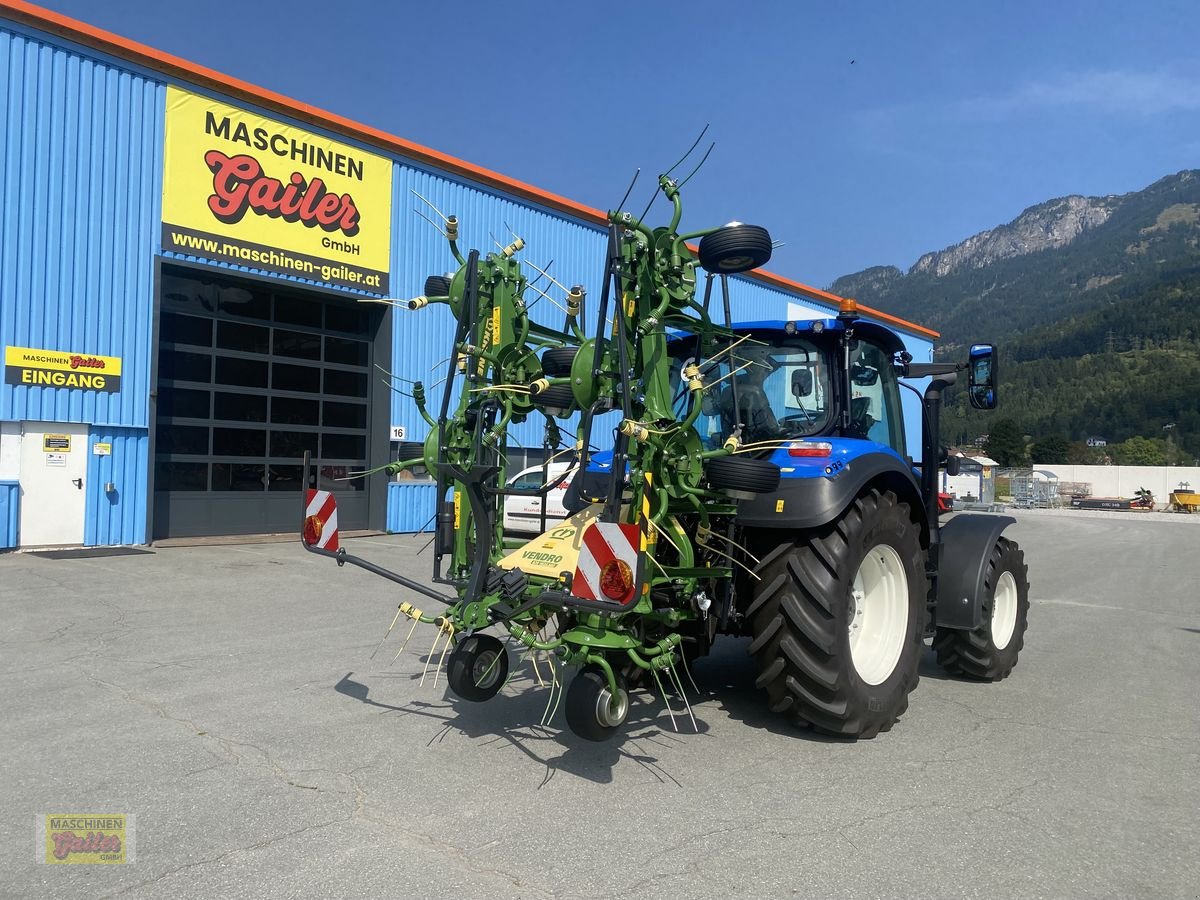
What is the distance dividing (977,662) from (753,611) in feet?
8.10

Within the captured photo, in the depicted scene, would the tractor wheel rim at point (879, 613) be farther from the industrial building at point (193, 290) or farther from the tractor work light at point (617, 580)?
the industrial building at point (193, 290)

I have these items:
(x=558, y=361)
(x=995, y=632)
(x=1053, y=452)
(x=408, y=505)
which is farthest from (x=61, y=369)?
(x=1053, y=452)

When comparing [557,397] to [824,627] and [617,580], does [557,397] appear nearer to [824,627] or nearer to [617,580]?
[617,580]

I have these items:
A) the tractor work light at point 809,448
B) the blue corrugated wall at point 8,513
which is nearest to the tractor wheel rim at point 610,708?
the tractor work light at point 809,448

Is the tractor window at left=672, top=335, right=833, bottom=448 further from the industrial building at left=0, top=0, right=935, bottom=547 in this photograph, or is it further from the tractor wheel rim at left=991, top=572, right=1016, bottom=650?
the industrial building at left=0, top=0, right=935, bottom=547

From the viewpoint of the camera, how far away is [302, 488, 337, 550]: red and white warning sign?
4832mm

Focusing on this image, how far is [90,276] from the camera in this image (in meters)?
12.5

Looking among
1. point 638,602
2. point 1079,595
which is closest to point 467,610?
point 638,602

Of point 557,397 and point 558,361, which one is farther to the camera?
point 558,361

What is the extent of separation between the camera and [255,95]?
46.0 feet

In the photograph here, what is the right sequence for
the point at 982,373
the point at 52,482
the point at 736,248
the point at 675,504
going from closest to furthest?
the point at 736,248 → the point at 675,504 → the point at 982,373 → the point at 52,482

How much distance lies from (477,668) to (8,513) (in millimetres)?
10509

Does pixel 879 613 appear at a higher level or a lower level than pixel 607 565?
lower

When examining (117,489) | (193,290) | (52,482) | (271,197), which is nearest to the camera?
(52,482)
